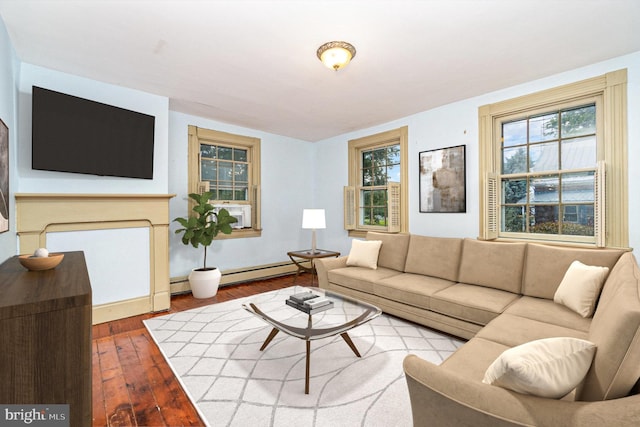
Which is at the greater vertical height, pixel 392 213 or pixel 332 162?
pixel 332 162

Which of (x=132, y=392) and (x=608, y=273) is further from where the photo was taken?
(x=608, y=273)

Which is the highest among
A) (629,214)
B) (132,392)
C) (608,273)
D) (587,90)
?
(587,90)

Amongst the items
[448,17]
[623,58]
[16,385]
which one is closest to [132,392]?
[16,385]

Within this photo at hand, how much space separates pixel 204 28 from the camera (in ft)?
7.02

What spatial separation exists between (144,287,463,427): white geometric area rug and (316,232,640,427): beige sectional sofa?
1.26 ft

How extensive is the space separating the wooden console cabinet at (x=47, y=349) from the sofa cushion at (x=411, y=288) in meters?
2.49

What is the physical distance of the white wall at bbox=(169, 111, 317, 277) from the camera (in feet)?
13.4

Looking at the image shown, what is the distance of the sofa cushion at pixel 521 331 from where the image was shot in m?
1.79

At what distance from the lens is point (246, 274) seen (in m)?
4.76

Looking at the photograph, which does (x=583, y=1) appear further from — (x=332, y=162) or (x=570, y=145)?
(x=332, y=162)

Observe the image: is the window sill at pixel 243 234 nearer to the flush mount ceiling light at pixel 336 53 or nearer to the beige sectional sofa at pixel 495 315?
the beige sectional sofa at pixel 495 315

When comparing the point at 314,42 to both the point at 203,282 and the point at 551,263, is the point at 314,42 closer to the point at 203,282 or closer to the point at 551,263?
the point at 551,263

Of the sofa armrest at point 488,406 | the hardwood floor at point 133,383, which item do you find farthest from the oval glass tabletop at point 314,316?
the sofa armrest at point 488,406

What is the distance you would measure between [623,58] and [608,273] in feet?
6.27
